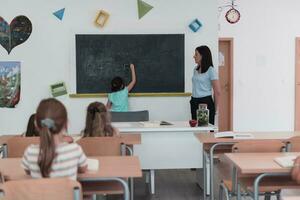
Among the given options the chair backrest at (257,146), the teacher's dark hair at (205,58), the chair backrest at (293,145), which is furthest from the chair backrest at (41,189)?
the teacher's dark hair at (205,58)

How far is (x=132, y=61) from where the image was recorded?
644 cm

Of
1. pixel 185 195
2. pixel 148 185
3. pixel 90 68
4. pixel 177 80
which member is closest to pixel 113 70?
pixel 90 68

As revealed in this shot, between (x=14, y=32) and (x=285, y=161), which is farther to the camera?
(x=14, y=32)

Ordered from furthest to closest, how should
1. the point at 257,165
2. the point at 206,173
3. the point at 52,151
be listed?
the point at 206,173, the point at 257,165, the point at 52,151

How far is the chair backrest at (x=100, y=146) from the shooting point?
11.1 ft

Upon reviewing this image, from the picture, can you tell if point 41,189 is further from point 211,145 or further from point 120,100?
point 120,100

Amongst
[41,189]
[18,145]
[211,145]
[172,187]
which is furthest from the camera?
[172,187]

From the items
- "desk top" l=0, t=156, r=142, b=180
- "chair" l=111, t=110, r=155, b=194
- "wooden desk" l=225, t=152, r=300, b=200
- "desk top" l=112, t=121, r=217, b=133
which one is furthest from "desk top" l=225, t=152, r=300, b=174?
"chair" l=111, t=110, r=155, b=194

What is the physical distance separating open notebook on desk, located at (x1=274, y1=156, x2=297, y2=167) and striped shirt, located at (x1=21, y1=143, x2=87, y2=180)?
1272mm

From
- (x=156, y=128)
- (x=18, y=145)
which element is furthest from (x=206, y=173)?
(x=18, y=145)

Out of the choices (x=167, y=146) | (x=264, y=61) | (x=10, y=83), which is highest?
(x=264, y=61)

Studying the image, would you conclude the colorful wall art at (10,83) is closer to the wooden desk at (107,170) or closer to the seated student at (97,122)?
the seated student at (97,122)

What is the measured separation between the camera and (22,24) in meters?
6.30

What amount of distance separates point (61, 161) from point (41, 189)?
0.34m
